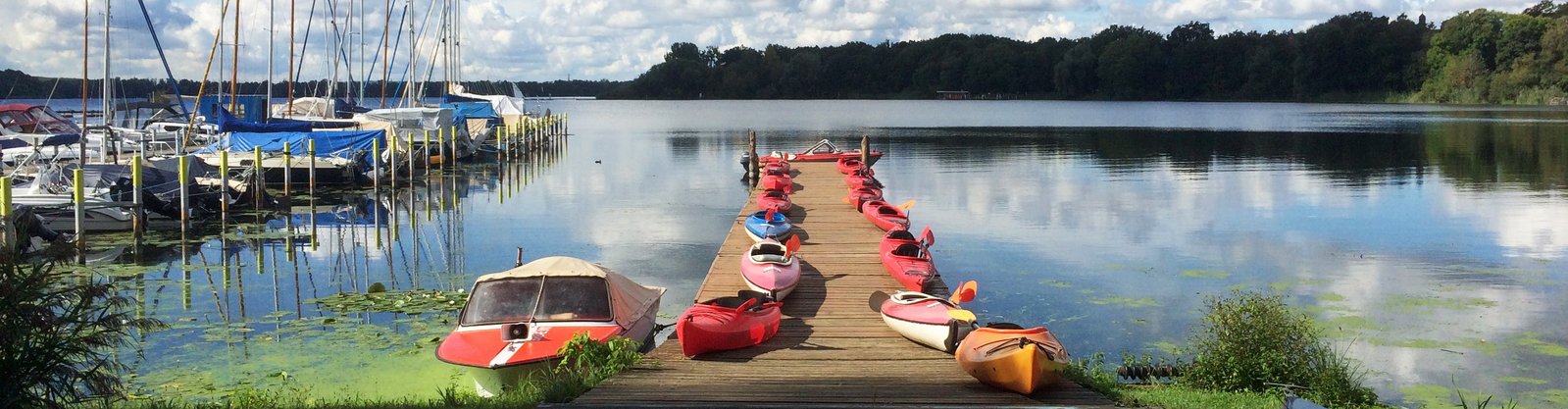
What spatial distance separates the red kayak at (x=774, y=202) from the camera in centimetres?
2761

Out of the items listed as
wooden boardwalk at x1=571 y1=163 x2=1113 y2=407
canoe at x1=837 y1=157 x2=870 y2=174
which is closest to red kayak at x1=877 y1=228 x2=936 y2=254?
wooden boardwalk at x1=571 y1=163 x2=1113 y2=407

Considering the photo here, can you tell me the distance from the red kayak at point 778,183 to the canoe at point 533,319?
16895 mm

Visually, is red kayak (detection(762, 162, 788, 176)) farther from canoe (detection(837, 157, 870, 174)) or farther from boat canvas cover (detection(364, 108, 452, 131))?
boat canvas cover (detection(364, 108, 452, 131))

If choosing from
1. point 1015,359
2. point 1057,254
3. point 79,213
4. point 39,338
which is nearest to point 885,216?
point 1057,254

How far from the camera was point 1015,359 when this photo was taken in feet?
37.3

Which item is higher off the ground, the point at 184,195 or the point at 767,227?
the point at 184,195

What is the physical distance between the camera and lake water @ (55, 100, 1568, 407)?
16.3 metres

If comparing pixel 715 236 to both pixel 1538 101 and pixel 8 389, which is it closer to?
pixel 8 389

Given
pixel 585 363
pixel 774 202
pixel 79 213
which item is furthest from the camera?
pixel 774 202

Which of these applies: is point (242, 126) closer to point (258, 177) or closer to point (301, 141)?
point (301, 141)

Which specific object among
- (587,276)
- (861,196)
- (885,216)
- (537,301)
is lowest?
(537,301)

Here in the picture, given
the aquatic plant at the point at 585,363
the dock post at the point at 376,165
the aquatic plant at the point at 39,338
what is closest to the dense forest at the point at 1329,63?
the dock post at the point at 376,165

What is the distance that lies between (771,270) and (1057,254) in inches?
416

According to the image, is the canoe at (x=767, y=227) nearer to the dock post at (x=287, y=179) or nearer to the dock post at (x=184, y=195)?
→ the dock post at (x=184, y=195)
